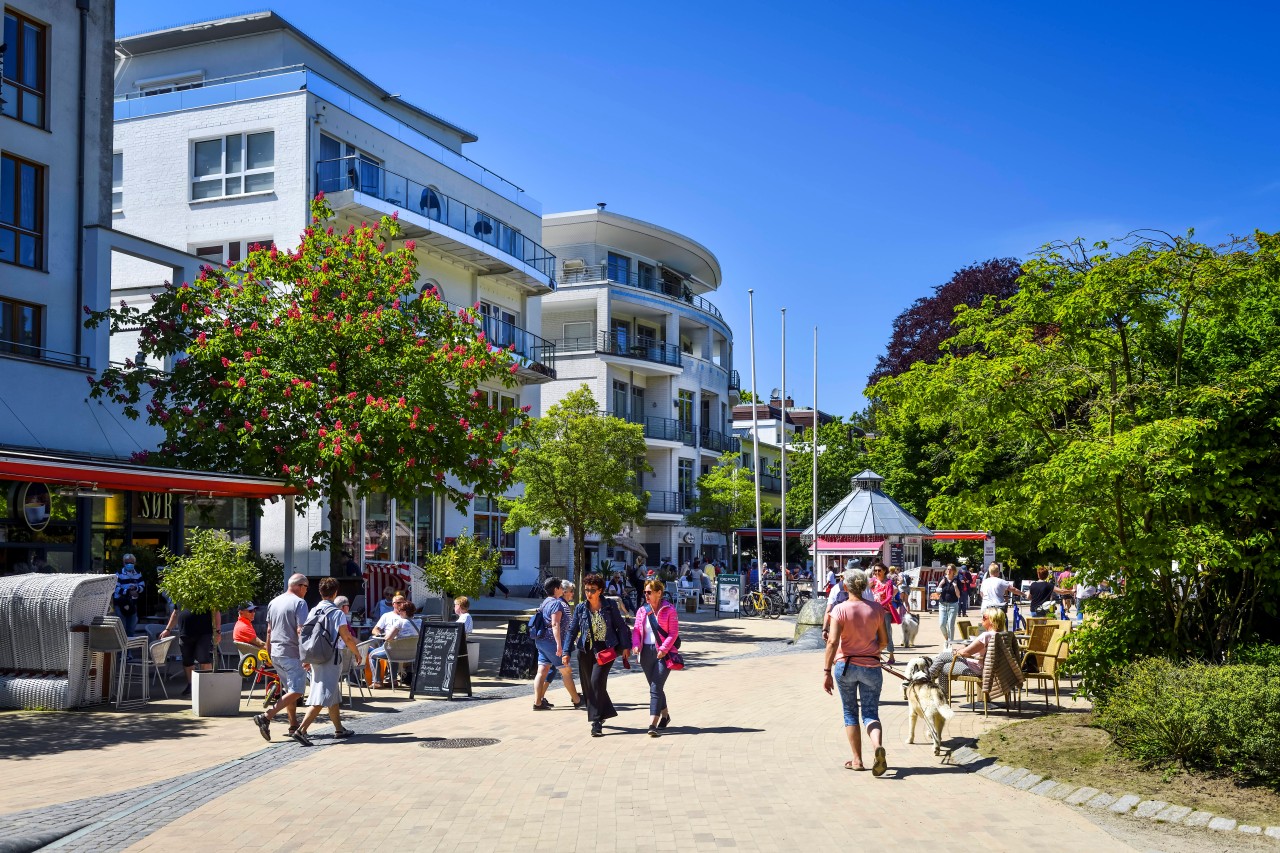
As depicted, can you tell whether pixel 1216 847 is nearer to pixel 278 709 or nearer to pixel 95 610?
pixel 278 709

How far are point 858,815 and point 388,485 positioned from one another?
12541 mm

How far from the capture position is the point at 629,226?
5262 cm

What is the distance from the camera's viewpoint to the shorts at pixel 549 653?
563 inches

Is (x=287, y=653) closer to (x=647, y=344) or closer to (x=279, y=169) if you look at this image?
(x=279, y=169)

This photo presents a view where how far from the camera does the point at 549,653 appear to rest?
1448 centimetres

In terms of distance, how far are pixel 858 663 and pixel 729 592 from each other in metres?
24.7

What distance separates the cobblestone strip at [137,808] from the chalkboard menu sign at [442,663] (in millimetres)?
3316

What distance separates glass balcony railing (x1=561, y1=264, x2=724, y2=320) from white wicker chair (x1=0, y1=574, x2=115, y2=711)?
39.1 m

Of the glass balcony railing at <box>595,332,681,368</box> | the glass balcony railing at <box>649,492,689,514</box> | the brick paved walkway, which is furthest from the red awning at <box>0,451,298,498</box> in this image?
the glass balcony railing at <box>649,492,689,514</box>

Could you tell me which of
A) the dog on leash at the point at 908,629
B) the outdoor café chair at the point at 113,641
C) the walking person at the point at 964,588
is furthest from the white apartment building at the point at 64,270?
the walking person at the point at 964,588

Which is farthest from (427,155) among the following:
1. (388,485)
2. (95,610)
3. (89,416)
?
(95,610)

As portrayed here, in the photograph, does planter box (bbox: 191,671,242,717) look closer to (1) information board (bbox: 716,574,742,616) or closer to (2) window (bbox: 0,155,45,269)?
(2) window (bbox: 0,155,45,269)

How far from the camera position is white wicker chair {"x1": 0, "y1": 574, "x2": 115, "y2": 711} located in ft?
43.9

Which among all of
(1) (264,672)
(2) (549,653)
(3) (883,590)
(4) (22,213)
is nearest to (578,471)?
(3) (883,590)
